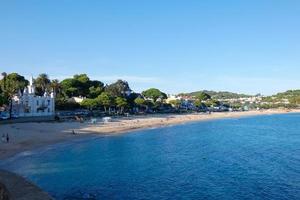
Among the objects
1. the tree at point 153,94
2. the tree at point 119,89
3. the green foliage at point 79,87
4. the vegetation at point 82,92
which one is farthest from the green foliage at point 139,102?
the tree at point 153,94

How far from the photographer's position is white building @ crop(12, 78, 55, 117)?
289 feet

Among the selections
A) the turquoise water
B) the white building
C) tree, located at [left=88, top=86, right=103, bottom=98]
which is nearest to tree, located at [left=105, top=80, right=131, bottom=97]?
tree, located at [left=88, top=86, right=103, bottom=98]

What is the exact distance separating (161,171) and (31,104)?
58554 millimetres

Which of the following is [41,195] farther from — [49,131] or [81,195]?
[49,131]

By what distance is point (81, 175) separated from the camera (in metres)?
34.8

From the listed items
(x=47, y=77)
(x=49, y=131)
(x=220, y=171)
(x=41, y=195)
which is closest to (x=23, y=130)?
(x=49, y=131)

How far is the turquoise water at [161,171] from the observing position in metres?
29.0

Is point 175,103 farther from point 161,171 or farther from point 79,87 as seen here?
point 161,171

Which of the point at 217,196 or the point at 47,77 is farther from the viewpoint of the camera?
the point at 47,77

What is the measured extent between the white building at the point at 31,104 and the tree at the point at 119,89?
34400 millimetres

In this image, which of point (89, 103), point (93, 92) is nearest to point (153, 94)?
point (93, 92)

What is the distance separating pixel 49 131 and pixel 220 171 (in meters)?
35.0

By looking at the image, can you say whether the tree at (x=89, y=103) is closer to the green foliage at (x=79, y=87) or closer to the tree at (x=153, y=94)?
the green foliage at (x=79, y=87)

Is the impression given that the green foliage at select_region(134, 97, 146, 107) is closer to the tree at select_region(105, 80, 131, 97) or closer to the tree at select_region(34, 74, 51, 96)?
the tree at select_region(105, 80, 131, 97)
